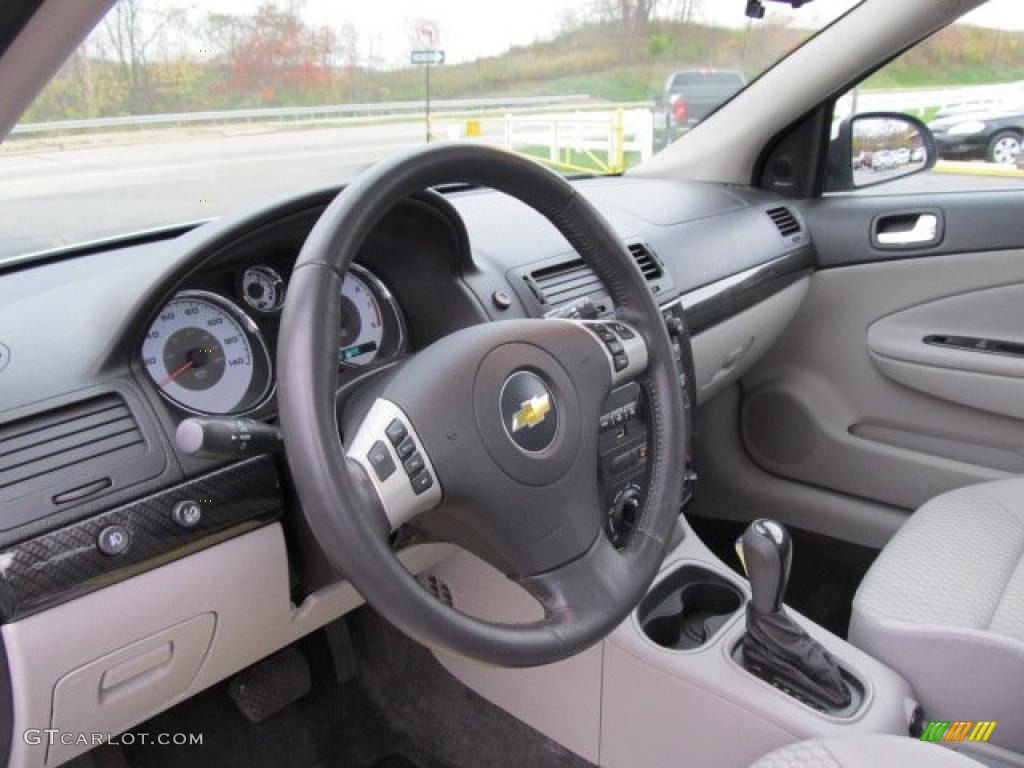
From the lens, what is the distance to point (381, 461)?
1063 millimetres

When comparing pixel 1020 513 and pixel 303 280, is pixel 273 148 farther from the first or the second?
pixel 1020 513

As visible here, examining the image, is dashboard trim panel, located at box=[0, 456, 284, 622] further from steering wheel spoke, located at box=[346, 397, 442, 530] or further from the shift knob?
the shift knob

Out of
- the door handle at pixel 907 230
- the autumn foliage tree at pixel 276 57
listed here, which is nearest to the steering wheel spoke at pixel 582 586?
the autumn foliage tree at pixel 276 57

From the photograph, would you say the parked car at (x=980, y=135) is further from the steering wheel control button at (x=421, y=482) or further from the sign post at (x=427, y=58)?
the steering wheel control button at (x=421, y=482)

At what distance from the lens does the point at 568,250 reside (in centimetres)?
191

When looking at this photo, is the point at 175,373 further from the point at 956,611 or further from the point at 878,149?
the point at 878,149

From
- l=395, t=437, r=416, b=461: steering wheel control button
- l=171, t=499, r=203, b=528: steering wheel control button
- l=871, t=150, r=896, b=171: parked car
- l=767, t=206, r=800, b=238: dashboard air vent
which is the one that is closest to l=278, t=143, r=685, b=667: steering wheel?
l=395, t=437, r=416, b=461: steering wheel control button

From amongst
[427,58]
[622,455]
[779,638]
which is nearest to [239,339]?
[622,455]

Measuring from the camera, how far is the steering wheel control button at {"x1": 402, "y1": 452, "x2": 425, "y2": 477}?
108cm

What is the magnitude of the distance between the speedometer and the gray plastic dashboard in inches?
1.2

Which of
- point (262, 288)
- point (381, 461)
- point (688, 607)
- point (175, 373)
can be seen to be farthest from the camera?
point (688, 607)

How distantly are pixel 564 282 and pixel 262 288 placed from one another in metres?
0.60

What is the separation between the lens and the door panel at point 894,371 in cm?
241

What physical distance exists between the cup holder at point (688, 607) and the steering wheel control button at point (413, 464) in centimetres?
73
